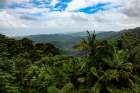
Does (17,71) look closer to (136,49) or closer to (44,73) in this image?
(44,73)

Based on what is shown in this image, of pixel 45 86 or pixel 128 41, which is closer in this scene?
pixel 45 86

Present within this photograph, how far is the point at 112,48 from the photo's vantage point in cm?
3022

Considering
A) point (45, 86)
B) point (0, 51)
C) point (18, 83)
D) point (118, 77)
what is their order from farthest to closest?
point (0, 51)
point (18, 83)
point (45, 86)
point (118, 77)

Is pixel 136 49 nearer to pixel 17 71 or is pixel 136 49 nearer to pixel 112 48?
pixel 112 48

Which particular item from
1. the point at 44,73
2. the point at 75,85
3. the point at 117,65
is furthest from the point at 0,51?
the point at 117,65

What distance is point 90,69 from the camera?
97.1 feet

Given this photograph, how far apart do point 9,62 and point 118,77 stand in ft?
41.8

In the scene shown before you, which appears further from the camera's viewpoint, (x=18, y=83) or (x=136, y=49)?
(x=18, y=83)

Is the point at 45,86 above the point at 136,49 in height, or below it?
below

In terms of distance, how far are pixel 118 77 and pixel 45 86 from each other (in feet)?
23.0

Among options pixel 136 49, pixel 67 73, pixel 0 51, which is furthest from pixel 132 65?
pixel 0 51

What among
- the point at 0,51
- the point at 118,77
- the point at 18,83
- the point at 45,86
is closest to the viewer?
the point at 118,77

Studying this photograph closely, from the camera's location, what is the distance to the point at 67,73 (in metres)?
30.2

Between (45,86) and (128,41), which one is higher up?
(128,41)
